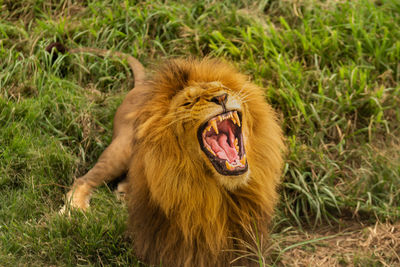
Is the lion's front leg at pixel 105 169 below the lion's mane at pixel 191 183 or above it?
below

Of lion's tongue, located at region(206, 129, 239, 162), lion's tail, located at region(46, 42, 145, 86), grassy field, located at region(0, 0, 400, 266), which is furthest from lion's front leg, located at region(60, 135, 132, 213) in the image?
lion's tongue, located at region(206, 129, 239, 162)

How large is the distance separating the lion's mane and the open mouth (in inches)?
2.2

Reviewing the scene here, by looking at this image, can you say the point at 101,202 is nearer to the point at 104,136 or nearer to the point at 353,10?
the point at 104,136

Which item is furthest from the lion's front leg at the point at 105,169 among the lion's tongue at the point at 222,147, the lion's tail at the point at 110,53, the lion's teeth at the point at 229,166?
the lion's teeth at the point at 229,166

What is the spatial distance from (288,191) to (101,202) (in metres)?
1.25

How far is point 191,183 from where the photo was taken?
2.81 meters

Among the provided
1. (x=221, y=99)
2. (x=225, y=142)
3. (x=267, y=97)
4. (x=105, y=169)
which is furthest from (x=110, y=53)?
(x=221, y=99)

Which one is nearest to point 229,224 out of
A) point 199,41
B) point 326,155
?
point 326,155

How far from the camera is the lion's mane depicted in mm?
2799

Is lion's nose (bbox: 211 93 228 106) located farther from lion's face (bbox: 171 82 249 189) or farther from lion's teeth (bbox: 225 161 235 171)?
lion's teeth (bbox: 225 161 235 171)

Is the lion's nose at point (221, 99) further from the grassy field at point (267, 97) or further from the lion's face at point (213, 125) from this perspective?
the grassy field at point (267, 97)

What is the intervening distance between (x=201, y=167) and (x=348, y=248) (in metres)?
1.38

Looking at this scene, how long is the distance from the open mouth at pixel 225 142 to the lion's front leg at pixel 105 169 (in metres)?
1.07

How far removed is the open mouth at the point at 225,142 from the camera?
275cm
